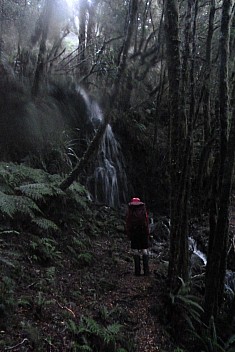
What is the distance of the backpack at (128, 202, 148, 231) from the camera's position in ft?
26.7

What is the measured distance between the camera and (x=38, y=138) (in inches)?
450

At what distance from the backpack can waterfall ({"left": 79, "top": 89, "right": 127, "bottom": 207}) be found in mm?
5337

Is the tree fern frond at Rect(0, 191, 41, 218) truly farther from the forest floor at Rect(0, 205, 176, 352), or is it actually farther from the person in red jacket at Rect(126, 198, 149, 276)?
the person in red jacket at Rect(126, 198, 149, 276)

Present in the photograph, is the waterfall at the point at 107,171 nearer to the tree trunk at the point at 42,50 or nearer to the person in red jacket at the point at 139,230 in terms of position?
the tree trunk at the point at 42,50

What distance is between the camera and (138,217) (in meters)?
8.15

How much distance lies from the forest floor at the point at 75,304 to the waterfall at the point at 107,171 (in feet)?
16.6

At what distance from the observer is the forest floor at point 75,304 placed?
4543 millimetres

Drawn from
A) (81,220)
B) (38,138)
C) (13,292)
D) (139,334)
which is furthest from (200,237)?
(13,292)

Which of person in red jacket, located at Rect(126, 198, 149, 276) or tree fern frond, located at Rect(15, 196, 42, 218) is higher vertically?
tree fern frond, located at Rect(15, 196, 42, 218)

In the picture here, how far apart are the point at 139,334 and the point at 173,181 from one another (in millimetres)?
2618

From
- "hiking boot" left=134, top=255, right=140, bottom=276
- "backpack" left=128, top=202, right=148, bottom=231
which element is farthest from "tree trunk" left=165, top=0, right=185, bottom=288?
"backpack" left=128, top=202, right=148, bottom=231

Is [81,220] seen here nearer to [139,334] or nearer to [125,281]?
[125,281]

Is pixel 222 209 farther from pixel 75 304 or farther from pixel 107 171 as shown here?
pixel 107 171

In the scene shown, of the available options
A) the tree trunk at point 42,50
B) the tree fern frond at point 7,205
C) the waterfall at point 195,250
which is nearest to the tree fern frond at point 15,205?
the tree fern frond at point 7,205
